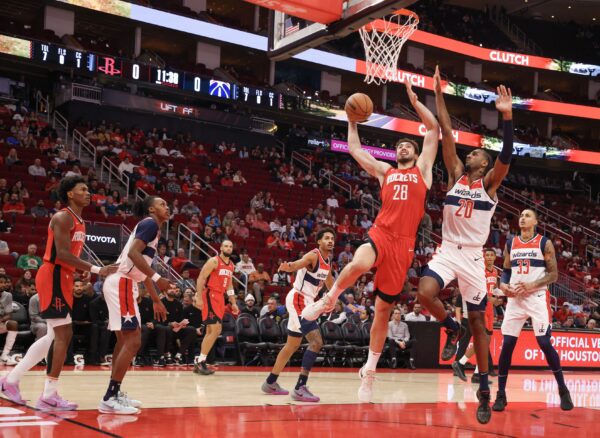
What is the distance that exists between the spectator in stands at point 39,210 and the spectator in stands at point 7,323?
5107 mm

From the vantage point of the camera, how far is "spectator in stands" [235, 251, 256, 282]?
17250 mm

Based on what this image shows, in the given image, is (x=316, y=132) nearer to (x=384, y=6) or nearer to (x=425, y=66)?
(x=425, y=66)

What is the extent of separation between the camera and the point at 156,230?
6.95m

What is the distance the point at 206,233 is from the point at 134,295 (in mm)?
11669

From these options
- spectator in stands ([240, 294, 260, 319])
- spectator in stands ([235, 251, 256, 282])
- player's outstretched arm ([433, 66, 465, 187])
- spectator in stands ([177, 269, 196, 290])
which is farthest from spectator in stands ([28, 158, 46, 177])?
player's outstretched arm ([433, 66, 465, 187])

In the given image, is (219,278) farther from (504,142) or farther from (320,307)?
(504,142)

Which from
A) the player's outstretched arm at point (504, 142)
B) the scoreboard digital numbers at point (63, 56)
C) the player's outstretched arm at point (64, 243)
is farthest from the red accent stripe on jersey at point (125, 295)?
the scoreboard digital numbers at point (63, 56)

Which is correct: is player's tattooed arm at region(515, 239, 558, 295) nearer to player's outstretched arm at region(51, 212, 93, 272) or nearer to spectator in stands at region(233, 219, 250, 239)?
player's outstretched arm at region(51, 212, 93, 272)

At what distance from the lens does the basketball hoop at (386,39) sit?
10773mm

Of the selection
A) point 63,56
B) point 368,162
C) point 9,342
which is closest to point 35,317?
point 9,342

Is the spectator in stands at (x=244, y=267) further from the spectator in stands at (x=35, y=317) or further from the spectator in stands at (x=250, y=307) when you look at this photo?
the spectator in stands at (x=35, y=317)

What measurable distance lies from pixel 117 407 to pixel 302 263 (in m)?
3.08

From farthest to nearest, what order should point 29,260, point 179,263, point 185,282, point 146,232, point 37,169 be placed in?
point 37,169, point 179,263, point 185,282, point 29,260, point 146,232

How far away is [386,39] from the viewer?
36.3 ft
